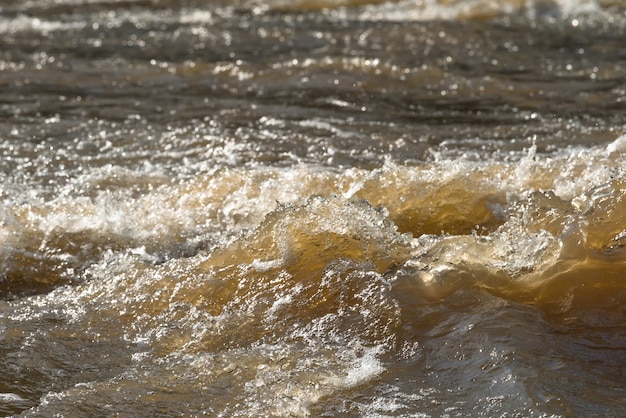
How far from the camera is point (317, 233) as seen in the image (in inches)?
145

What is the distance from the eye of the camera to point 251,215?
444cm

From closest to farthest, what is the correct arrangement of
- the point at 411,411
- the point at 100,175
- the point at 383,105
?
1. the point at 411,411
2. the point at 100,175
3. the point at 383,105

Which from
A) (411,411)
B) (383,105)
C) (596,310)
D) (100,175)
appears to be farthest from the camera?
(383,105)

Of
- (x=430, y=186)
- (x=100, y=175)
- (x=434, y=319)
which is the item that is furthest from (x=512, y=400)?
(x=100, y=175)

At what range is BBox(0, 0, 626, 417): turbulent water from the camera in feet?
9.84

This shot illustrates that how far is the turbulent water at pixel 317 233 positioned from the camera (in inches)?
118

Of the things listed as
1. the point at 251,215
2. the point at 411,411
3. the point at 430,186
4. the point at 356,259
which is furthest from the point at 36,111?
the point at 411,411

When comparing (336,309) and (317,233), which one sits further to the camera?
(317,233)

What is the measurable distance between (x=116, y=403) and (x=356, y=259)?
3.42 feet

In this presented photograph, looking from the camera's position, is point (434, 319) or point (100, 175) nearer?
point (434, 319)

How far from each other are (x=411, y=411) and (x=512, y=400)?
28 centimetres

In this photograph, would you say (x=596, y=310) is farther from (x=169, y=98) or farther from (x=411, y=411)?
(x=169, y=98)

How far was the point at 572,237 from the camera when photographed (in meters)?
3.54

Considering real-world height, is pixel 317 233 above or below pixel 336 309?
above
